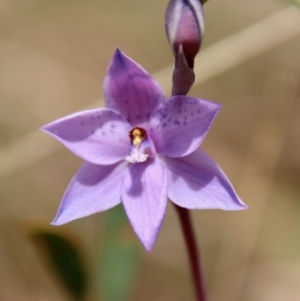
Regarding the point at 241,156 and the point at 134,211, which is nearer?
the point at 134,211

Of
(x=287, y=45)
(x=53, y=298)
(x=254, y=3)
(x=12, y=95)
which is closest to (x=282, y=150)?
(x=287, y=45)

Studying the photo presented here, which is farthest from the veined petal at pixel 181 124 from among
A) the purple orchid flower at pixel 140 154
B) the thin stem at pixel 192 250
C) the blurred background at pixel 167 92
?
the blurred background at pixel 167 92

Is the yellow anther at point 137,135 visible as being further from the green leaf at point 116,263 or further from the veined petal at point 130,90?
the green leaf at point 116,263

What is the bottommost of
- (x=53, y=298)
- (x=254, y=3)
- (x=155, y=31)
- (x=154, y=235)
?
(x=53, y=298)

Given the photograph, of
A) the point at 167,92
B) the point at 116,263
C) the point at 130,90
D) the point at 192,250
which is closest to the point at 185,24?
the point at 130,90

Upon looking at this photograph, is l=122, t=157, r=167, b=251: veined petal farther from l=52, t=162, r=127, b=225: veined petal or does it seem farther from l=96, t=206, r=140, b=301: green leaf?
l=96, t=206, r=140, b=301: green leaf

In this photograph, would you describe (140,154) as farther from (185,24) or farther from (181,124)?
(185,24)

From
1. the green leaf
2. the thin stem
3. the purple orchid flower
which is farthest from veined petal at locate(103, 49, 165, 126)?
the green leaf

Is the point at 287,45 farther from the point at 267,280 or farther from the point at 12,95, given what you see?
the point at 12,95
